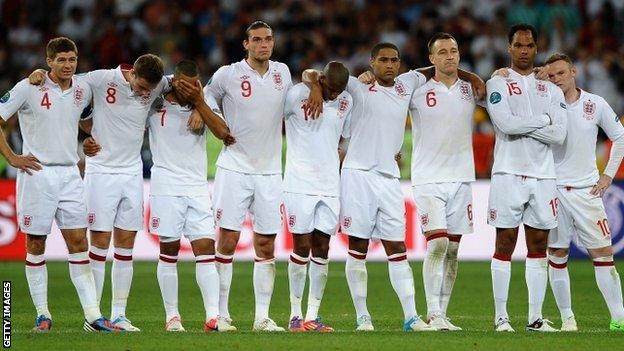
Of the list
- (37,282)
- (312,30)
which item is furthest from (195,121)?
(312,30)

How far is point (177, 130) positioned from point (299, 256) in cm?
164

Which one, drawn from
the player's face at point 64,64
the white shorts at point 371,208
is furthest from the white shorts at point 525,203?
the player's face at point 64,64

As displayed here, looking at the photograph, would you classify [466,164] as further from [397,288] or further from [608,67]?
[608,67]

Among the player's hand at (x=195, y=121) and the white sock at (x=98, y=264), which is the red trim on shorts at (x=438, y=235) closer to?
the player's hand at (x=195, y=121)

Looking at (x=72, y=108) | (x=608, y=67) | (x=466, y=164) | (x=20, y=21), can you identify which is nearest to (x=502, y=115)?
(x=466, y=164)

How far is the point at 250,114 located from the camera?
1256 cm

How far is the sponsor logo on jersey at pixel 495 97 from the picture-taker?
41.0 feet

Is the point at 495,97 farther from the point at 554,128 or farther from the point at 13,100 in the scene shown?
the point at 13,100

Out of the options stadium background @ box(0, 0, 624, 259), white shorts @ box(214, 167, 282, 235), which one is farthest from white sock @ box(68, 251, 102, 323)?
stadium background @ box(0, 0, 624, 259)

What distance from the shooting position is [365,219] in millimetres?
12562

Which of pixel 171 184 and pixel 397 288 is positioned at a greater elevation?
pixel 171 184

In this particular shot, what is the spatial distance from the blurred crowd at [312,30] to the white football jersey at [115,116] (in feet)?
36.7

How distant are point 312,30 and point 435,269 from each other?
13.0 meters

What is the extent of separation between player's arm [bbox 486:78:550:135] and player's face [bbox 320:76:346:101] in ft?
4.61
